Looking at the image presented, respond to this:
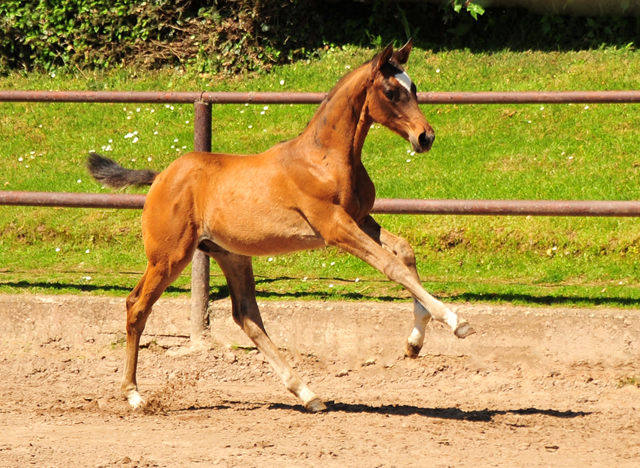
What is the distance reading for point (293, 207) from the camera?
4.96m

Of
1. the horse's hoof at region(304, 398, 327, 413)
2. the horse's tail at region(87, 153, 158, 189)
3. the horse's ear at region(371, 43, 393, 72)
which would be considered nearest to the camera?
the horse's ear at region(371, 43, 393, 72)

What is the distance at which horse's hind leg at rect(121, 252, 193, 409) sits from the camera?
529 cm

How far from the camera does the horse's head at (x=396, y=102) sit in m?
4.54

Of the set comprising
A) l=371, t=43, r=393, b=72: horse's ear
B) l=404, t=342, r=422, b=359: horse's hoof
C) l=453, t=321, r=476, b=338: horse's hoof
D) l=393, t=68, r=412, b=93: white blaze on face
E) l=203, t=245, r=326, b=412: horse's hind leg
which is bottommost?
l=203, t=245, r=326, b=412: horse's hind leg

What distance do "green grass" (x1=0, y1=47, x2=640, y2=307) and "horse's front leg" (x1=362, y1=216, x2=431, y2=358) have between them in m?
1.24

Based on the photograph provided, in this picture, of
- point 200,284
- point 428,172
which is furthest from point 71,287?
point 428,172

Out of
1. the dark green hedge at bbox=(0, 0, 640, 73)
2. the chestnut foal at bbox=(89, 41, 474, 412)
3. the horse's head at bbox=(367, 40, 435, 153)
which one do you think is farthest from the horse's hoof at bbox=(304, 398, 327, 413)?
the dark green hedge at bbox=(0, 0, 640, 73)

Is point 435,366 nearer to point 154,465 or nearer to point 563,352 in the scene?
point 563,352

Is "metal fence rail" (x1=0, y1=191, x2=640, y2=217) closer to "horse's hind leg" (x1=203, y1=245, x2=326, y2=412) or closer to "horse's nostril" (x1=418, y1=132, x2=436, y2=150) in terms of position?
"horse's hind leg" (x1=203, y1=245, x2=326, y2=412)

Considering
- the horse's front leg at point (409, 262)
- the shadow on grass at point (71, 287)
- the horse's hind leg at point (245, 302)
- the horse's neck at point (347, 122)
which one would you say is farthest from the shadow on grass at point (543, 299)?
the shadow on grass at point (71, 287)

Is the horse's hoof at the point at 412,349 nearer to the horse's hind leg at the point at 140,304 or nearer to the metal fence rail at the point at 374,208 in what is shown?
A: the metal fence rail at the point at 374,208

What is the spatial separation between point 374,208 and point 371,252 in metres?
1.10

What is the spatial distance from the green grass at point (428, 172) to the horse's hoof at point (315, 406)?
4.31 feet

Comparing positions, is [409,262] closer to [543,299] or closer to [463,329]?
[463,329]
